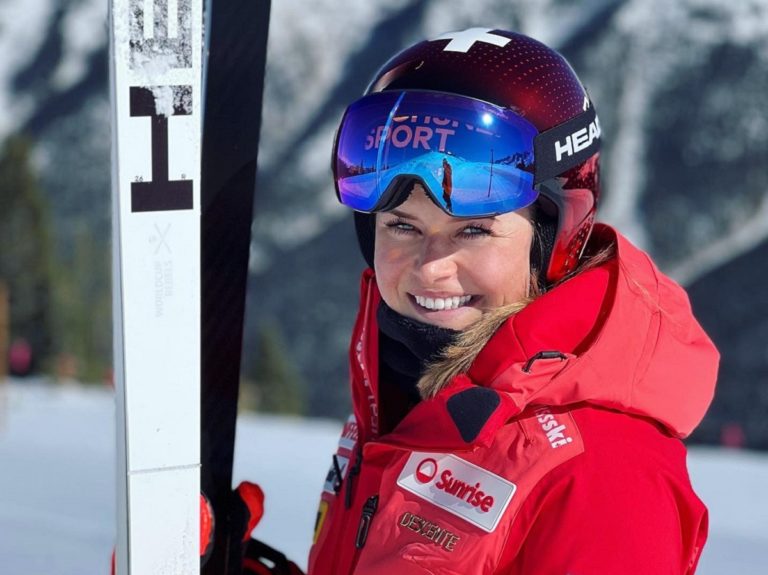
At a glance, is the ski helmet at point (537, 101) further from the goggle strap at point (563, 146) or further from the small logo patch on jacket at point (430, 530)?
the small logo patch on jacket at point (430, 530)

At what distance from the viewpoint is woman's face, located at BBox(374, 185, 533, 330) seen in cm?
145

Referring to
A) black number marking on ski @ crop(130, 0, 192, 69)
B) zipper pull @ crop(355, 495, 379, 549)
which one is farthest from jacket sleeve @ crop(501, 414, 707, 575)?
black number marking on ski @ crop(130, 0, 192, 69)

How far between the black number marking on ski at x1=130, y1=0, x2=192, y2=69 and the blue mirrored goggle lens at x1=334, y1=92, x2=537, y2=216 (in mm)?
339

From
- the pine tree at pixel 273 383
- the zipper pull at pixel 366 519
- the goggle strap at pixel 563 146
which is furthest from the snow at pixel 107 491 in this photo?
the pine tree at pixel 273 383

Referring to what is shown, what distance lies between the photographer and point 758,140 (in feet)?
149

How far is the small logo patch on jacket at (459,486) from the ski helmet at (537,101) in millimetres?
328

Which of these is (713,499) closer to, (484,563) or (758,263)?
(484,563)

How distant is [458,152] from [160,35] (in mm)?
438

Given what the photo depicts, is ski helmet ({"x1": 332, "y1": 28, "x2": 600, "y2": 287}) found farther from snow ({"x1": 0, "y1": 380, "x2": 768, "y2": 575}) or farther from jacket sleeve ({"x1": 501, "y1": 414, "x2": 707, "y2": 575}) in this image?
snow ({"x1": 0, "y1": 380, "x2": 768, "y2": 575})

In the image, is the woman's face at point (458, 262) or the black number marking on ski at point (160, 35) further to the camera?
the woman's face at point (458, 262)

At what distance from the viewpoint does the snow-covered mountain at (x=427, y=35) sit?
42.8 metres

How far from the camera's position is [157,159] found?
1.27 m

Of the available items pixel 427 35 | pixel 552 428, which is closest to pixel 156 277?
pixel 552 428

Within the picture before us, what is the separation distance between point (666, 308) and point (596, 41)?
5260 cm
